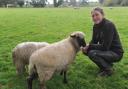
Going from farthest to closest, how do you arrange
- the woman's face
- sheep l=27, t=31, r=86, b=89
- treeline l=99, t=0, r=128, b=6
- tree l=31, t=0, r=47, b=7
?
treeline l=99, t=0, r=128, b=6 < tree l=31, t=0, r=47, b=7 < the woman's face < sheep l=27, t=31, r=86, b=89

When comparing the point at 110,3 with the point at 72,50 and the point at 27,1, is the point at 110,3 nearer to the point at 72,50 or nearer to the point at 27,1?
the point at 27,1

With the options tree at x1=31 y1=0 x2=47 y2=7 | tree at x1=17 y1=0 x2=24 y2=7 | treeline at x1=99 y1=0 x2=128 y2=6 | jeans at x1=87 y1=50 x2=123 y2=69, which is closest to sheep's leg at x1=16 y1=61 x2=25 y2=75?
jeans at x1=87 y1=50 x2=123 y2=69

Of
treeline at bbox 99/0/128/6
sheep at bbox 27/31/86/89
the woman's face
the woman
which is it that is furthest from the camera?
treeline at bbox 99/0/128/6

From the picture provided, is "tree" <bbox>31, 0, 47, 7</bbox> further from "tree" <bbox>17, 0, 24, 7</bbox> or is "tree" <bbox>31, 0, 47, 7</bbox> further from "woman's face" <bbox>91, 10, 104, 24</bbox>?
"woman's face" <bbox>91, 10, 104, 24</bbox>

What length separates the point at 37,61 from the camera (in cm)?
677

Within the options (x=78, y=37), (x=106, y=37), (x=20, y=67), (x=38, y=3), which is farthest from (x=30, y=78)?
(x=38, y=3)

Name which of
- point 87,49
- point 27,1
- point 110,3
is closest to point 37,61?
point 87,49

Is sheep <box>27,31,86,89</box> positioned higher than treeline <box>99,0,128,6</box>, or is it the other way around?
sheep <box>27,31,86,89</box>

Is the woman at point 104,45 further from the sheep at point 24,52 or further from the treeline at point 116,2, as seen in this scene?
the treeline at point 116,2

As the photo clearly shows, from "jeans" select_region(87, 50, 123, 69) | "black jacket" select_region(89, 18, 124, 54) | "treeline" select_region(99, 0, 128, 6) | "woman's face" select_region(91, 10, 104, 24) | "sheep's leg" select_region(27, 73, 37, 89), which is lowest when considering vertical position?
"treeline" select_region(99, 0, 128, 6)

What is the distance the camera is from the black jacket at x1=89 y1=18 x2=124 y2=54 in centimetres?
772

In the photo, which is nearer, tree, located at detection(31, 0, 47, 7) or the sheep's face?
the sheep's face

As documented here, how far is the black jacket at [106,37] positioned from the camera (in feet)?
A: 25.3

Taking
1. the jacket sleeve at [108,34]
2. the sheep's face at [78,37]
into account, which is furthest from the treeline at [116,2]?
the sheep's face at [78,37]
